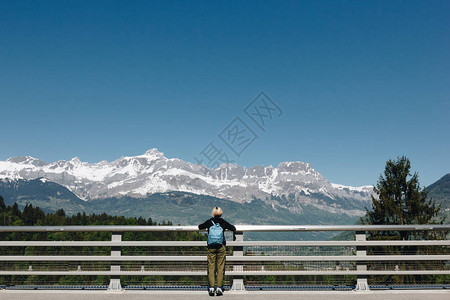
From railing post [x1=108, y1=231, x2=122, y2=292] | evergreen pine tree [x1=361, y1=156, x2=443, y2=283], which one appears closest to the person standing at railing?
railing post [x1=108, y1=231, x2=122, y2=292]

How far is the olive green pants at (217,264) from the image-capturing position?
8.30 m

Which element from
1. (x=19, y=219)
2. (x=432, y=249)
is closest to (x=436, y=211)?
(x=432, y=249)

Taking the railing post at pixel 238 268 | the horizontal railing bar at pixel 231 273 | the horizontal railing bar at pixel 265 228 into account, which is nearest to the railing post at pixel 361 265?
the horizontal railing bar at pixel 231 273

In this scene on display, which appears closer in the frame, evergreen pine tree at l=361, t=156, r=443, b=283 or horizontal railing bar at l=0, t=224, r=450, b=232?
horizontal railing bar at l=0, t=224, r=450, b=232

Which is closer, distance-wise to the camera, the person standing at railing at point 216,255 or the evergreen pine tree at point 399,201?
the person standing at railing at point 216,255

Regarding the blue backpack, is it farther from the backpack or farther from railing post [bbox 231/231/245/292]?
railing post [bbox 231/231/245/292]

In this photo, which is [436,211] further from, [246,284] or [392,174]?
[246,284]

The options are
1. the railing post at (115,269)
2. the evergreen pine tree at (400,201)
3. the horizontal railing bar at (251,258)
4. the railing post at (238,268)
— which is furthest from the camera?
the evergreen pine tree at (400,201)

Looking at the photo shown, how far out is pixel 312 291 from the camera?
8578mm

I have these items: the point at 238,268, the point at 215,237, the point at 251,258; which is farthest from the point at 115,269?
the point at 251,258

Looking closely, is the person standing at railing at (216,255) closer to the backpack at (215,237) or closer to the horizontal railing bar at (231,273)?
the backpack at (215,237)

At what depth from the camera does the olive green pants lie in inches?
327

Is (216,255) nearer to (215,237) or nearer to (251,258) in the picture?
(215,237)
